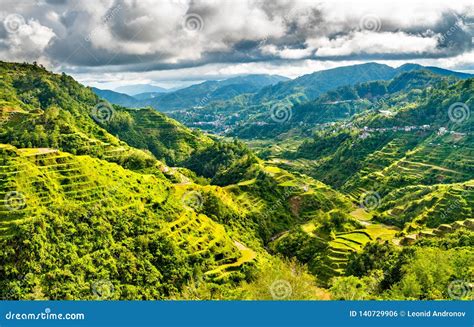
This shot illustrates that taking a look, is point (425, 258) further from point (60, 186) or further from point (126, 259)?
point (60, 186)

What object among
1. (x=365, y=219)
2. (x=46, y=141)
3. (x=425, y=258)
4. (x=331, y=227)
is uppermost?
(x=46, y=141)

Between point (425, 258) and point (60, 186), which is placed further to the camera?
point (60, 186)

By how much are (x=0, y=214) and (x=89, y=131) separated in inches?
2478

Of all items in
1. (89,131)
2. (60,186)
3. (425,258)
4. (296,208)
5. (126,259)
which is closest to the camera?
(425,258)

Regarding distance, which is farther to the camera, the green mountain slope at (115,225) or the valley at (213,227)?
the green mountain slope at (115,225)

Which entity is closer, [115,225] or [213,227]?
[115,225]

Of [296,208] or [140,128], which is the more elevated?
[140,128]

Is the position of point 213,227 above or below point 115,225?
below

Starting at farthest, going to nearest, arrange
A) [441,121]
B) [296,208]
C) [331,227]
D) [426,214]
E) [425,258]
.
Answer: [441,121], [296,208], [426,214], [331,227], [425,258]

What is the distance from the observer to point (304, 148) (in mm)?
199750

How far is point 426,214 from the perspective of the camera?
77250mm

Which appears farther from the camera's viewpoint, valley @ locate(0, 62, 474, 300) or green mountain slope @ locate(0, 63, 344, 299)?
green mountain slope @ locate(0, 63, 344, 299)

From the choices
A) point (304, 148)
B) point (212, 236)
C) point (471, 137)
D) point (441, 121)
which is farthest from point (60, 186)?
point (304, 148)

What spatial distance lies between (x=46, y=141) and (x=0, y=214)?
36.9m
